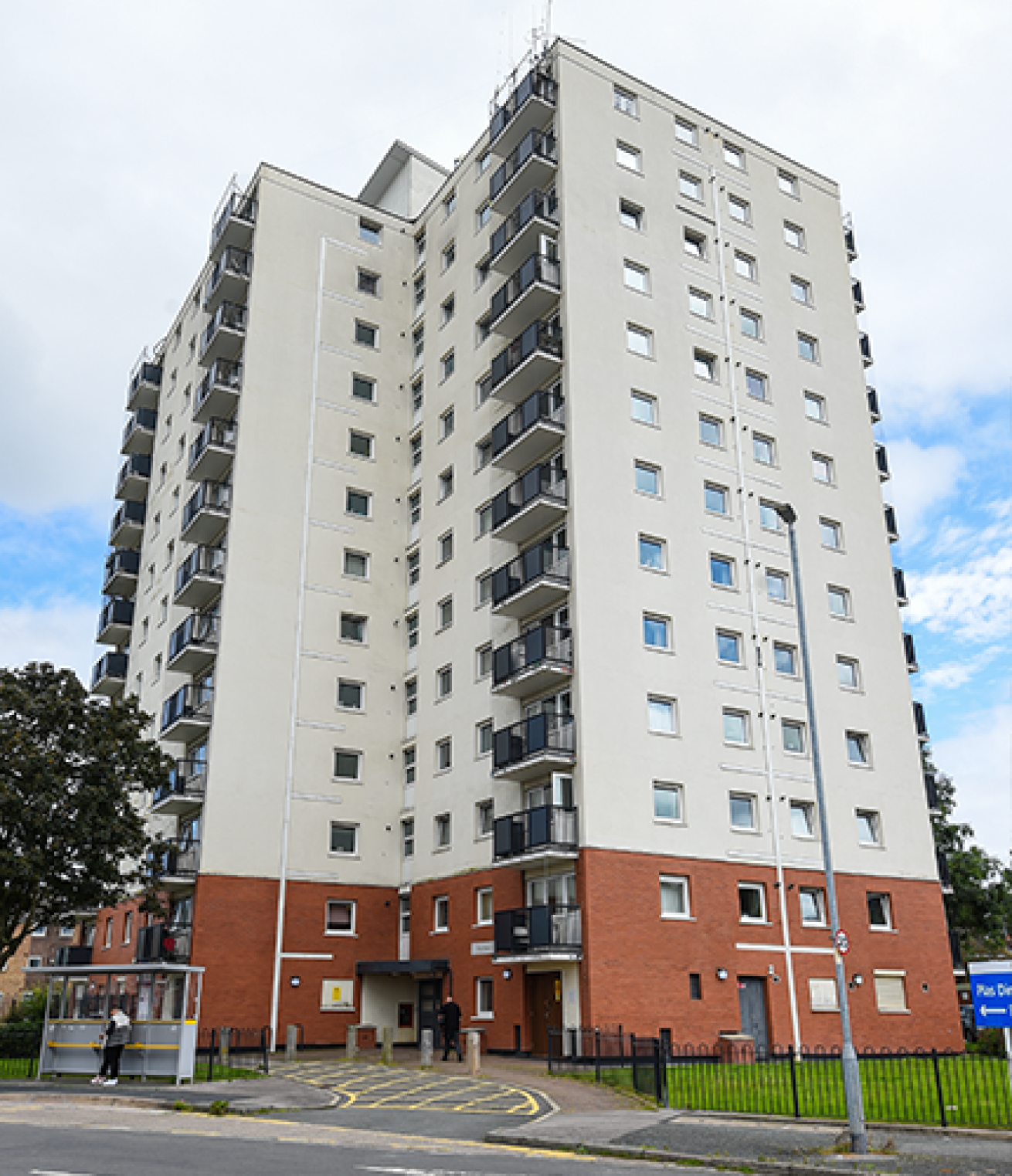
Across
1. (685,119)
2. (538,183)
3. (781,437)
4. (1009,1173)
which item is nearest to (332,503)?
(538,183)

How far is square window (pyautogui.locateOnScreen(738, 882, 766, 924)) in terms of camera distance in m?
31.2

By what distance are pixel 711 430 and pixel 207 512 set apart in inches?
730

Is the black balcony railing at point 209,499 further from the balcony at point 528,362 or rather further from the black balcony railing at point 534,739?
the black balcony railing at point 534,739

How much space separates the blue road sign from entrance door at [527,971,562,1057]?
16.2m

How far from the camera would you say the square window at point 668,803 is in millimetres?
30734

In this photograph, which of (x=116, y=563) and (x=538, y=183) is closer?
(x=538, y=183)

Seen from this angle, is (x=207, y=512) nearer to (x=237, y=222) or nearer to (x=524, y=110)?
(x=237, y=222)

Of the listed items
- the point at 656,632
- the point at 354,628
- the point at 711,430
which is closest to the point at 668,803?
the point at 656,632

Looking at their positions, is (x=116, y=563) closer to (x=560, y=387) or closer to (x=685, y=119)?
(x=560, y=387)

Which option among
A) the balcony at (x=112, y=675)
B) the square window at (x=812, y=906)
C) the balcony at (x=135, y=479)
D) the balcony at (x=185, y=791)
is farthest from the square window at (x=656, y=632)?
the balcony at (x=135, y=479)

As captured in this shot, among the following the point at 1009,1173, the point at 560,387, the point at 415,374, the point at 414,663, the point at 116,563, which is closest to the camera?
the point at 1009,1173

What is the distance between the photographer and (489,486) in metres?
37.8

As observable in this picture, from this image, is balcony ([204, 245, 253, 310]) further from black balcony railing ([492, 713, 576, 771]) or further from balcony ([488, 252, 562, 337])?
black balcony railing ([492, 713, 576, 771])

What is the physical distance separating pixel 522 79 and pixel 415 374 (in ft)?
39.2
